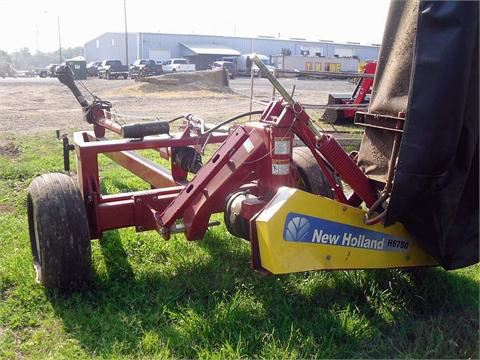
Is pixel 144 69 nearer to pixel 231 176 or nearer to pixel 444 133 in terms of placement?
pixel 231 176

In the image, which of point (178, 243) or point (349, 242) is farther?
point (178, 243)

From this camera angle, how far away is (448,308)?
11.2ft

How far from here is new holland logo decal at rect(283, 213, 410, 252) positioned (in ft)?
9.53

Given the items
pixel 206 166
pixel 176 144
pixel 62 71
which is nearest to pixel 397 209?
pixel 206 166

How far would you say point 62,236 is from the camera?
3.40 m

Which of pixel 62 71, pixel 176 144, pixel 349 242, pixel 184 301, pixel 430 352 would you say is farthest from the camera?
pixel 62 71

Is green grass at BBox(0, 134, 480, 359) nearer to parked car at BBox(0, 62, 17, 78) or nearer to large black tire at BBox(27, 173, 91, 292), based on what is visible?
large black tire at BBox(27, 173, 91, 292)

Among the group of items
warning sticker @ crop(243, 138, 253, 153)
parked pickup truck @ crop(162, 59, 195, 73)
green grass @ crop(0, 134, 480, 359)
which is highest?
parked pickup truck @ crop(162, 59, 195, 73)

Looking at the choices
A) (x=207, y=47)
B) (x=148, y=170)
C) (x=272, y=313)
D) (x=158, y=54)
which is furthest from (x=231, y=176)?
(x=207, y=47)

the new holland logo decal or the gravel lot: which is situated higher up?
the new holland logo decal

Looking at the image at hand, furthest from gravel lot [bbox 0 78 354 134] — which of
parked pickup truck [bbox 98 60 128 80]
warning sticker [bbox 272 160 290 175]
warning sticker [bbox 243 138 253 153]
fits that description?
parked pickup truck [bbox 98 60 128 80]

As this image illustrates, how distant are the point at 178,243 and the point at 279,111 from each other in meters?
1.81

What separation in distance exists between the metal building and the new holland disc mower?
56.8 meters

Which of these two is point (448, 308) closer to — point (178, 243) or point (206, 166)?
point (206, 166)
